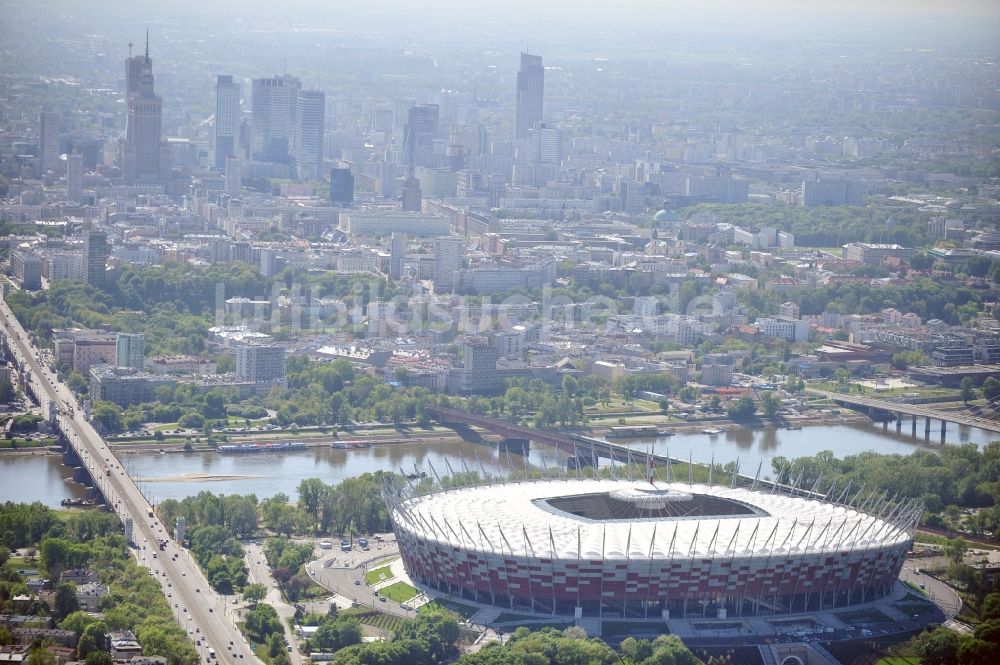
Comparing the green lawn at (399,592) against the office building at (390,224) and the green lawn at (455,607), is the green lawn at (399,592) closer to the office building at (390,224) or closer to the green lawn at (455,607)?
the green lawn at (455,607)

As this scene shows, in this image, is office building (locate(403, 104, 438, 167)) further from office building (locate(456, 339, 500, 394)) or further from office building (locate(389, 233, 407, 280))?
office building (locate(456, 339, 500, 394))

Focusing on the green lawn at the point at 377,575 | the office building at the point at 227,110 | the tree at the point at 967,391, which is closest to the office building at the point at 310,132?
the office building at the point at 227,110

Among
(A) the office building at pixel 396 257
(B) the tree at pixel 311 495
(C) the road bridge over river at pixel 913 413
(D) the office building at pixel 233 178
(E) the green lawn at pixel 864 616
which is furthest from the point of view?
(D) the office building at pixel 233 178

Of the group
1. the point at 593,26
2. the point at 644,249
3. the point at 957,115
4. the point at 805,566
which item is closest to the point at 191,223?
the point at 644,249

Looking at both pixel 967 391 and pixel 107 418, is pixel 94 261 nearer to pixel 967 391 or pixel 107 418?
pixel 107 418

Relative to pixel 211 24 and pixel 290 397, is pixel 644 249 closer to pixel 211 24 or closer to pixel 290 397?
pixel 290 397

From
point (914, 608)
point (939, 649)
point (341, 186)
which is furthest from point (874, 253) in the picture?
point (939, 649)
